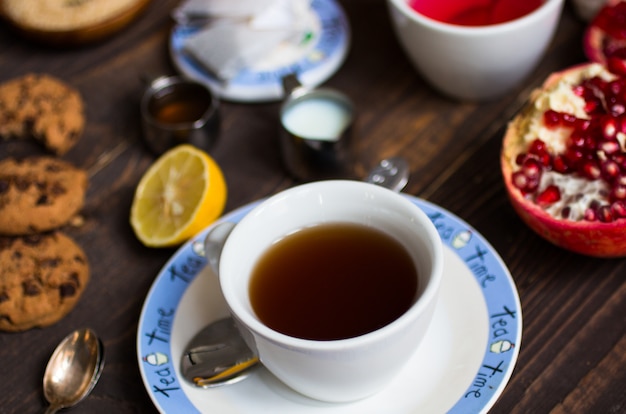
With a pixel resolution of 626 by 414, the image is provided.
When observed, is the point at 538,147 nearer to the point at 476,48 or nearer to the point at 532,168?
the point at 532,168

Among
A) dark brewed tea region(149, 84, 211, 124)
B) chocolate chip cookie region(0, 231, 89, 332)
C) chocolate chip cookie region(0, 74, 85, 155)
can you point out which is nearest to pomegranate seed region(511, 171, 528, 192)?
dark brewed tea region(149, 84, 211, 124)

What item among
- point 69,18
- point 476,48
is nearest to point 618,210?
point 476,48

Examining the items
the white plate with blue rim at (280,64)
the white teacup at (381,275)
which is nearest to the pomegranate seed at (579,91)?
the white teacup at (381,275)

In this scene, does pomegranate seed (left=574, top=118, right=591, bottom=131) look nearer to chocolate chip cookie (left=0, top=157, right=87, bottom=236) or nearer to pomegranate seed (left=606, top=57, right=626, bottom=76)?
pomegranate seed (left=606, top=57, right=626, bottom=76)

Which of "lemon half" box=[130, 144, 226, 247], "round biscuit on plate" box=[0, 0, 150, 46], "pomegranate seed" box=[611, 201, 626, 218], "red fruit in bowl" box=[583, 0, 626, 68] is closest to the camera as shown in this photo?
"pomegranate seed" box=[611, 201, 626, 218]

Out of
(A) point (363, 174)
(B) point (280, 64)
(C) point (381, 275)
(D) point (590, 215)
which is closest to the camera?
(C) point (381, 275)

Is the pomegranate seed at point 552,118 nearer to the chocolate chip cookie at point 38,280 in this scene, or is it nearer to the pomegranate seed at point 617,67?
the pomegranate seed at point 617,67
